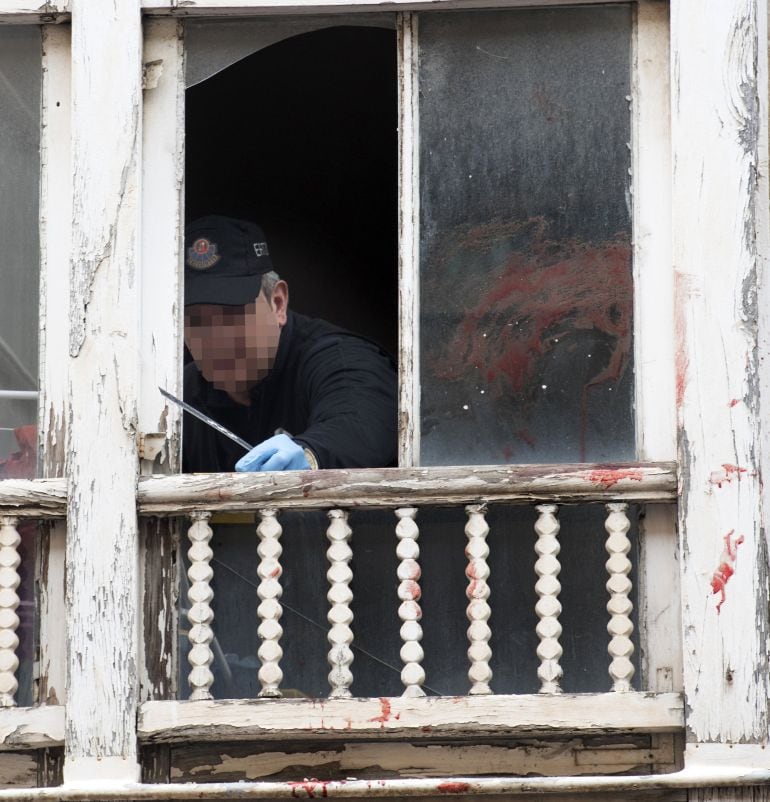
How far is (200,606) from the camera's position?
4.52 meters

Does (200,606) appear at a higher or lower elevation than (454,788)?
higher

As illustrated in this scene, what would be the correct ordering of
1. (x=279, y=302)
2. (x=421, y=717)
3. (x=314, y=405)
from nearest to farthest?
(x=421, y=717) → (x=314, y=405) → (x=279, y=302)

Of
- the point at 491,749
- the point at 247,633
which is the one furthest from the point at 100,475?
the point at 491,749

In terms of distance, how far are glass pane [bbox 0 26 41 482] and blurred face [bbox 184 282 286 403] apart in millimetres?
653

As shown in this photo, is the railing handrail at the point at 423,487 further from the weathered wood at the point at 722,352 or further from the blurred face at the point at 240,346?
the blurred face at the point at 240,346

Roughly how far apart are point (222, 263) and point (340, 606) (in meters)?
1.40

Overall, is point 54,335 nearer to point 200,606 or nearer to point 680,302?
point 200,606

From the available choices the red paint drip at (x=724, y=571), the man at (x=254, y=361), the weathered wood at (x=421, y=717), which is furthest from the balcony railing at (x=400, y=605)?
the man at (x=254, y=361)

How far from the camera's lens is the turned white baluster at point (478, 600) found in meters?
A: 4.45

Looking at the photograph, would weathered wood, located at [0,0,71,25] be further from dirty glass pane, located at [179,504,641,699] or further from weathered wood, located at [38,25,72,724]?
dirty glass pane, located at [179,504,641,699]

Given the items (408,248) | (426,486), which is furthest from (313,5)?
(426,486)

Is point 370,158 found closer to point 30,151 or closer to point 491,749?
point 30,151

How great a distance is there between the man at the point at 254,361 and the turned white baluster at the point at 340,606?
535 millimetres

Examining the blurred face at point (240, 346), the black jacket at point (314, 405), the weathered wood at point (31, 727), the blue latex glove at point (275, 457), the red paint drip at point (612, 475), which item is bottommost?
the weathered wood at point (31, 727)
